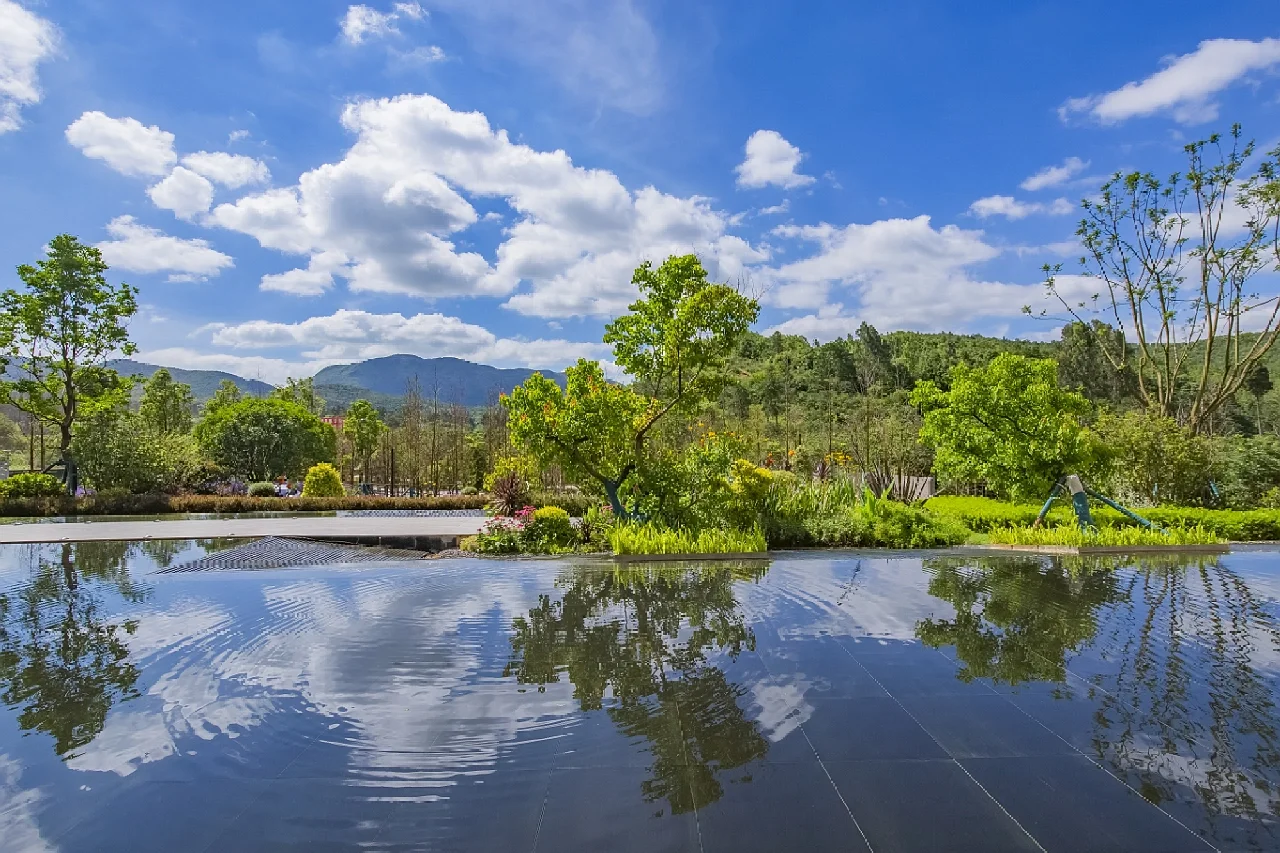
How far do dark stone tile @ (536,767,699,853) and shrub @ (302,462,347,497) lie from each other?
64.4 ft

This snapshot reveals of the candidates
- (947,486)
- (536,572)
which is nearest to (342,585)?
(536,572)

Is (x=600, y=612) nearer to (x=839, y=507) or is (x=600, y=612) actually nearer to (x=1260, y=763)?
(x=1260, y=763)

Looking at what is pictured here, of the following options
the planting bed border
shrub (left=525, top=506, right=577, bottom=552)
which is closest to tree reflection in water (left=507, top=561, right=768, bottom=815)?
shrub (left=525, top=506, right=577, bottom=552)

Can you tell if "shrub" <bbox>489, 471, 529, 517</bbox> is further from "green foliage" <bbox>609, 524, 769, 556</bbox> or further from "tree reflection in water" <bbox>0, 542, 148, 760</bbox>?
"tree reflection in water" <bbox>0, 542, 148, 760</bbox>

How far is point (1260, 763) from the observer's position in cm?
288

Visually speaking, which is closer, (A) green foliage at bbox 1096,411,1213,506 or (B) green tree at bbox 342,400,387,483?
(A) green foliage at bbox 1096,411,1213,506

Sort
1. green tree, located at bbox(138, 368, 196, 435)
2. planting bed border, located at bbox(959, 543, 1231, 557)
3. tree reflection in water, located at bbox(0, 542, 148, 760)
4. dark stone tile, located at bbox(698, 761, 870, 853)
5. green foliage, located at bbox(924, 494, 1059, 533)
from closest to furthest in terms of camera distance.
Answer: dark stone tile, located at bbox(698, 761, 870, 853) → tree reflection in water, located at bbox(0, 542, 148, 760) → planting bed border, located at bbox(959, 543, 1231, 557) → green foliage, located at bbox(924, 494, 1059, 533) → green tree, located at bbox(138, 368, 196, 435)

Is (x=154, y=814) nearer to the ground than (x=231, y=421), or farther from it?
nearer to the ground

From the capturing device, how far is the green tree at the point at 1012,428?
1100 cm

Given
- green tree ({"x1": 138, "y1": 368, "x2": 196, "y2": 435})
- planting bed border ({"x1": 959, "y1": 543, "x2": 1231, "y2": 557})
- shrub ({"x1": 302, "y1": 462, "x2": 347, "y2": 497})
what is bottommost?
planting bed border ({"x1": 959, "y1": 543, "x2": 1231, "y2": 557})

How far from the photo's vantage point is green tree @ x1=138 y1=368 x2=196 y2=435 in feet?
96.7

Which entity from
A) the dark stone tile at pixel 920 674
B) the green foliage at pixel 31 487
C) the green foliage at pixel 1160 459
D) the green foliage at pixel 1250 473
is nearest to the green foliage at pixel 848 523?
the green foliage at pixel 1160 459

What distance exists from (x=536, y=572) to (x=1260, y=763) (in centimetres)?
641

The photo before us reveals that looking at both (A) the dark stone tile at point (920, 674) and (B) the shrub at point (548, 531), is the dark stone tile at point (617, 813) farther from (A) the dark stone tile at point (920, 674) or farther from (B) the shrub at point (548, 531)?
(B) the shrub at point (548, 531)
